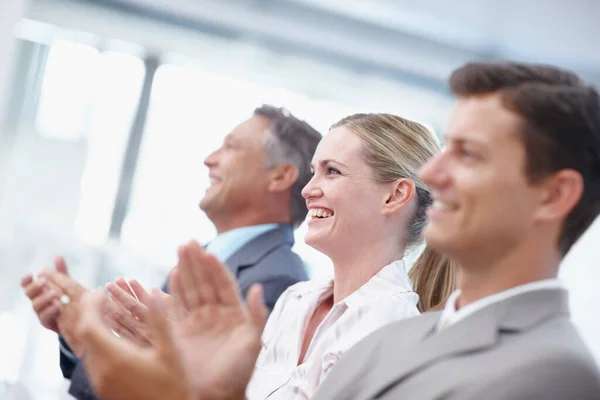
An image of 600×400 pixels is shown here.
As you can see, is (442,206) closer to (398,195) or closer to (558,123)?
(558,123)

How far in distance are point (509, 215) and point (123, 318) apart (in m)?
0.94

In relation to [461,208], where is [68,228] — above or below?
below

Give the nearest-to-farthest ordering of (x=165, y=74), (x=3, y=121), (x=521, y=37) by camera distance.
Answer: (x=3, y=121), (x=165, y=74), (x=521, y=37)

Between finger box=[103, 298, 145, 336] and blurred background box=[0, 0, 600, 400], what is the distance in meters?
2.29

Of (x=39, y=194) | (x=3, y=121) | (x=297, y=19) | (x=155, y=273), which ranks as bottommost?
(x=155, y=273)

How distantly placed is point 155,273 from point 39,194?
0.73 metres

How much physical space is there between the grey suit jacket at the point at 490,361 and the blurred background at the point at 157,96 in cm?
295

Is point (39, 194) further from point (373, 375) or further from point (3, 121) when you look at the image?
point (373, 375)

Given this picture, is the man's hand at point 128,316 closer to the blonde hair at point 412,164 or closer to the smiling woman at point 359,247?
the smiling woman at point 359,247

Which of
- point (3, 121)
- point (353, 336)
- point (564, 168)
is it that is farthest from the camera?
point (3, 121)

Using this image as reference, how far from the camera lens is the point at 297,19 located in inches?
176

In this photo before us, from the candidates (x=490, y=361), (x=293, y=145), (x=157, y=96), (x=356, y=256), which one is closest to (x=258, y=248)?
(x=293, y=145)

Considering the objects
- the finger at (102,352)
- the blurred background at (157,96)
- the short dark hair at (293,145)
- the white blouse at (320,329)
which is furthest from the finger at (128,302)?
the blurred background at (157,96)

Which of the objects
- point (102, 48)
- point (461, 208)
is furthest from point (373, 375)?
point (102, 48)
